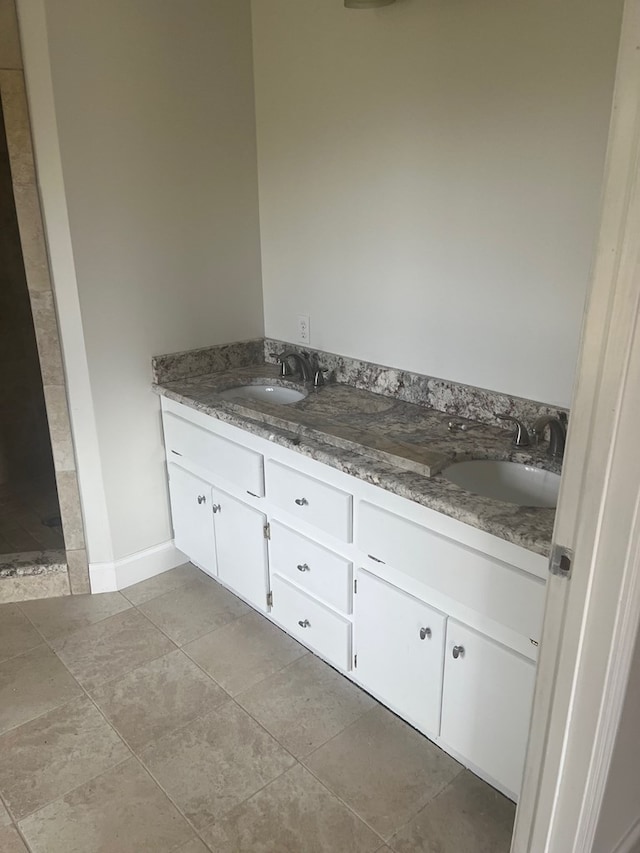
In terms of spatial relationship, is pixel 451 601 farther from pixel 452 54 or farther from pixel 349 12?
pixel 349 12

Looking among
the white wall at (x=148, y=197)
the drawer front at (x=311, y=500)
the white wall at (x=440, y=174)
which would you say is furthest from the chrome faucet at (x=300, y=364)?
the drawer front at (x=311, y=500)

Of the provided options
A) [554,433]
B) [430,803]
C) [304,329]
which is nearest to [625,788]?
[430,803]

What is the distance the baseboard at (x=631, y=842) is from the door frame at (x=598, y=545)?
0.82ft

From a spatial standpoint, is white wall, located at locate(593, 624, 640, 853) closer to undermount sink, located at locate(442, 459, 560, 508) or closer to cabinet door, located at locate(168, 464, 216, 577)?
undermount sink, located at locate(442, 459, 560, 508)

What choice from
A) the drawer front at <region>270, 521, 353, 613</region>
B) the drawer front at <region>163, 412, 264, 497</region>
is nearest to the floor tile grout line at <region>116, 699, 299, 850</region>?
the drawer front at <region>270, 521, 353, 613</region>

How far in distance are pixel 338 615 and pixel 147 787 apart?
2.30 ft

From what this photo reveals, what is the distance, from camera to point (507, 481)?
1863 millimetres

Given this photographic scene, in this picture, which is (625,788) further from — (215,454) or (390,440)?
(215,454)

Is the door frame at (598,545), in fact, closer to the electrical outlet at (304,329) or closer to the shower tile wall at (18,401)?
the electrical outlet at (304,329)

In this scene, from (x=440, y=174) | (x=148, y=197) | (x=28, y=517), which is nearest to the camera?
(x=440, y=174)

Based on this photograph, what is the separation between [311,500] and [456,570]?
1.77 ft

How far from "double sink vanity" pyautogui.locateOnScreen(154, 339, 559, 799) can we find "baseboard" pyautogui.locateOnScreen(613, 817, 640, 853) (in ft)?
0.79

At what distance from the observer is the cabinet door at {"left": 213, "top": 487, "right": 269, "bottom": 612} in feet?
7.47

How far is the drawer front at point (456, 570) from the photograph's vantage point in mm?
1471
